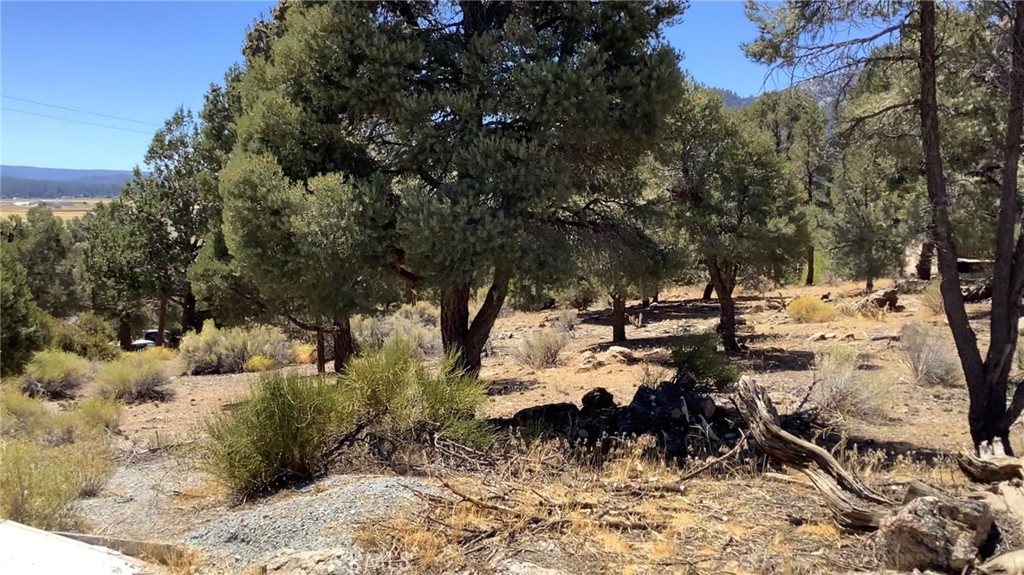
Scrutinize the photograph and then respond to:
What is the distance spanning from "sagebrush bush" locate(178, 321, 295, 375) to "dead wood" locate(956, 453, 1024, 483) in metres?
18.0

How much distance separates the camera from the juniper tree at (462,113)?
8289mm

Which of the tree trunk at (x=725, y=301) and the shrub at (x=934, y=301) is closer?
the tree trunk at (x=725, y=301)

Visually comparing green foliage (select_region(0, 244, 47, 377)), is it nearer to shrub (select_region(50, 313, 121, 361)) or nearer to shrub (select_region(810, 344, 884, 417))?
shrub (select_region(50, 313, 121, 361))

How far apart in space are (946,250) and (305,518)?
23.7 feet

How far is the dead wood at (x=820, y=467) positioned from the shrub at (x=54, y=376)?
14498 millimetres

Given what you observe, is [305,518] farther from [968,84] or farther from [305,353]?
[305,353]

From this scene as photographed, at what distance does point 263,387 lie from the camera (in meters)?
6.42

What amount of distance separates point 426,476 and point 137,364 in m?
12.2

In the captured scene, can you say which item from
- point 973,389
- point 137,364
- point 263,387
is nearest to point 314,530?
point 263,387

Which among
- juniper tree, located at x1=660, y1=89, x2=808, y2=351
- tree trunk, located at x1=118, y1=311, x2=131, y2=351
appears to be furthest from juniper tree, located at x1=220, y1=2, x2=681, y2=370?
tree trunk, located at x1=118, y1=311, x2=131, y2=351

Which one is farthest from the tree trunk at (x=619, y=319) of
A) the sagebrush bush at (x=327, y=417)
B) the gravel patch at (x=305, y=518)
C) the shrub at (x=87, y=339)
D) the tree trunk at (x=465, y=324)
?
the shrub at (x=87, y=339)

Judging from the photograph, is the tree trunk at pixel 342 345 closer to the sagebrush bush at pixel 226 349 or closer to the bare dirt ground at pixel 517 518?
the bare dirt ground at pixel 517 518

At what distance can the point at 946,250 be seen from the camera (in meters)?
8.15

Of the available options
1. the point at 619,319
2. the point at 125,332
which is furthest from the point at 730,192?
the point at 125,332
